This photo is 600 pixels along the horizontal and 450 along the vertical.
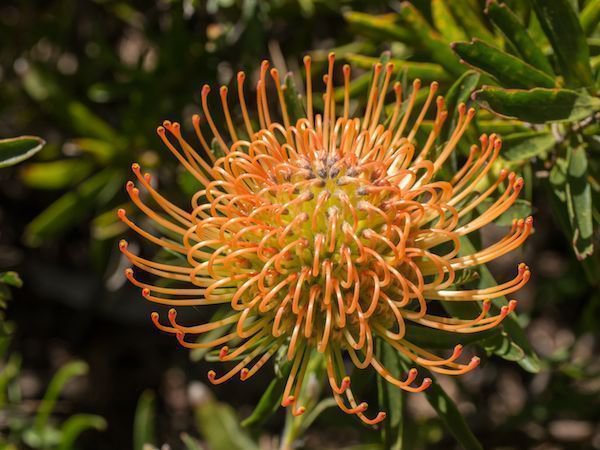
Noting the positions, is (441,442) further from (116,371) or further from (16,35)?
(16,35)

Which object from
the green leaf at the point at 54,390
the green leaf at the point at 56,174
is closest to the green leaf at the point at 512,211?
the green leaf at the point at 54,390

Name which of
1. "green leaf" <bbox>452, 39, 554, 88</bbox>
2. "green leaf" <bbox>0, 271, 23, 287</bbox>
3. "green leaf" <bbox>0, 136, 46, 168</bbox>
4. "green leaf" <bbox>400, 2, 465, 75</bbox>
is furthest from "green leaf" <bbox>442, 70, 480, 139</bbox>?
"green leaf" <bbox>0, 271, 23, 287</bbox>

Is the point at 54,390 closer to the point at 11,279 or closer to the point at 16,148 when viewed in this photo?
the point at 11,279

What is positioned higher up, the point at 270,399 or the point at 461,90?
the point at 461,90

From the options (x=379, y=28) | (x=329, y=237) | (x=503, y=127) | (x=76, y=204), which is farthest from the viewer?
(x=76, y=204)

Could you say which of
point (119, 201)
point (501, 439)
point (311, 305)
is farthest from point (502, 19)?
point (501, 439)

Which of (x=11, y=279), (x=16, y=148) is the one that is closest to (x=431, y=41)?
(x=16, y=148)

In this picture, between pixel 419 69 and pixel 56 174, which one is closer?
pixel 419 69

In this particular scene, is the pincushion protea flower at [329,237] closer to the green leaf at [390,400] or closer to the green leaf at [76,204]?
the green leaf at [390,400]
